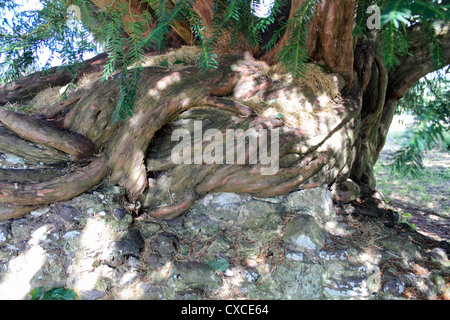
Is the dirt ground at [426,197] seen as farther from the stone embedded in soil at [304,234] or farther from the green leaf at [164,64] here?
the green leaf at [164,64]

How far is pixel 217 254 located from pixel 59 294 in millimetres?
1192

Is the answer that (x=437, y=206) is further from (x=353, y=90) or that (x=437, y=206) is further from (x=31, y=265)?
(x=31, y=265)

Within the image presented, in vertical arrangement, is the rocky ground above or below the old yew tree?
below

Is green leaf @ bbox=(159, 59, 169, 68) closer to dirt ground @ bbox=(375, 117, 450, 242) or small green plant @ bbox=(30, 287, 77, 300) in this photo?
small green plant @ bbox=(30, 287, 77, 300)

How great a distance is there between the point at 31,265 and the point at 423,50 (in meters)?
4.86

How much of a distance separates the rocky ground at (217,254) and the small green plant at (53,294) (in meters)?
0.04

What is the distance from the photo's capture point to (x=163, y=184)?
2.93 meters

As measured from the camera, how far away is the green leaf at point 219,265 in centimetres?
251

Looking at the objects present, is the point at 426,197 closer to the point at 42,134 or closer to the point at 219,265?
the point at 219,265

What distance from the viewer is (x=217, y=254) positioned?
262 cm

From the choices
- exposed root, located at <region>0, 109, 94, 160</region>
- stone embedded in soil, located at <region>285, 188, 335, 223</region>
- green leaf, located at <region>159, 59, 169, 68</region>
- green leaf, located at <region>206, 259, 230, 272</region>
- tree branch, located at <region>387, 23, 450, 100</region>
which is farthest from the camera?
tree branch, located at <region>387, 23, 450, 100</region>

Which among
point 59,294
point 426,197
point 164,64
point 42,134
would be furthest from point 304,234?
point 426,197
